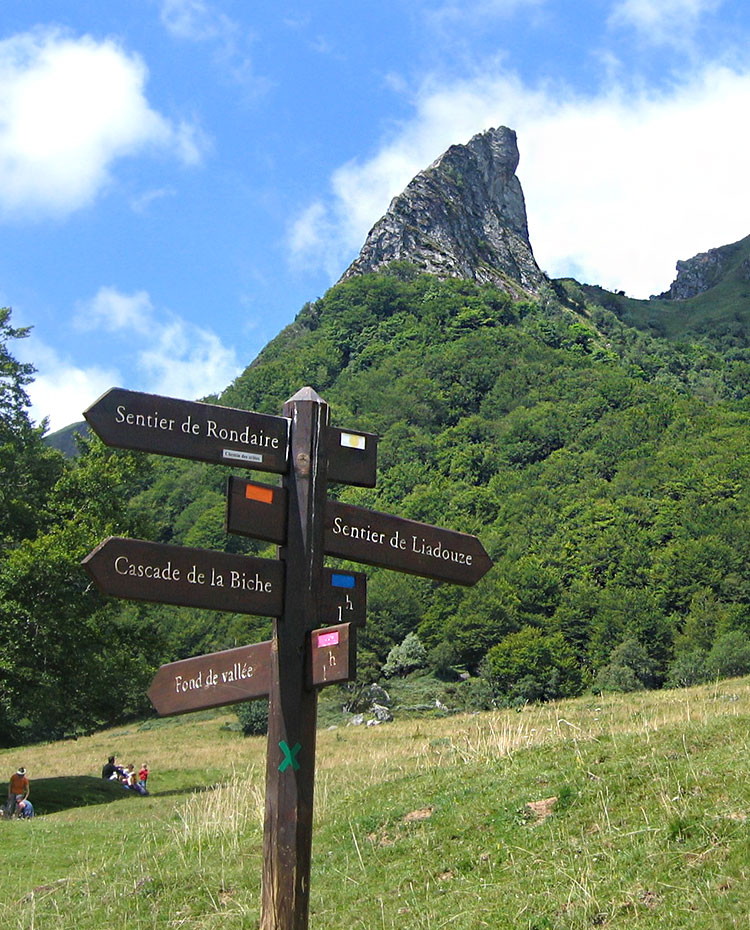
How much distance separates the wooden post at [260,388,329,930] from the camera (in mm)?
4922

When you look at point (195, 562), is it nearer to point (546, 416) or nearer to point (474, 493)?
point (474, 493)

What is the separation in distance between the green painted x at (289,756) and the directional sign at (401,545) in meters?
1.02

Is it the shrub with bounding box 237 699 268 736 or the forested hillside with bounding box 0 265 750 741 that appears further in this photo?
the shrub with bounding box 237 699 268 736

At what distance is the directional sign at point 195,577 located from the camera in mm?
5047

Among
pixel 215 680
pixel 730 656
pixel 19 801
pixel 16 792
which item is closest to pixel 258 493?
pixel 215 680

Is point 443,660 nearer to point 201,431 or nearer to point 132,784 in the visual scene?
point 132,784

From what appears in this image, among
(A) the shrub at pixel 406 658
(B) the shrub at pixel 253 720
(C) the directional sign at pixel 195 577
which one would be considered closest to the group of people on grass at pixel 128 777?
(C) the directional sign at pixel 195 577

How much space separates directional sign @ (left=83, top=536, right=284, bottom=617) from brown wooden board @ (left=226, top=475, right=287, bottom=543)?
144 mm

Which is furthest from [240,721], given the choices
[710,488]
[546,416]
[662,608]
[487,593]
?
[546,416]

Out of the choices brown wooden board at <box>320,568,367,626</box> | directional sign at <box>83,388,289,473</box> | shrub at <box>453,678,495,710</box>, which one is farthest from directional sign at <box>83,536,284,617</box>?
shrub at <box>453,678,495,710</box>

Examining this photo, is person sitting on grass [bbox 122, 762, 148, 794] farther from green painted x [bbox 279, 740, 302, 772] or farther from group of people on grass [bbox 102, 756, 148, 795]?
green painted x [bbox 279, 740, 302, 772]

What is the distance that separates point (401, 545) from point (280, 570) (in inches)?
29.8

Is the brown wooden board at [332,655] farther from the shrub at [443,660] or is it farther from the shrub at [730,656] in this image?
the shrub at [443,660]

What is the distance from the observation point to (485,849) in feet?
24.8
